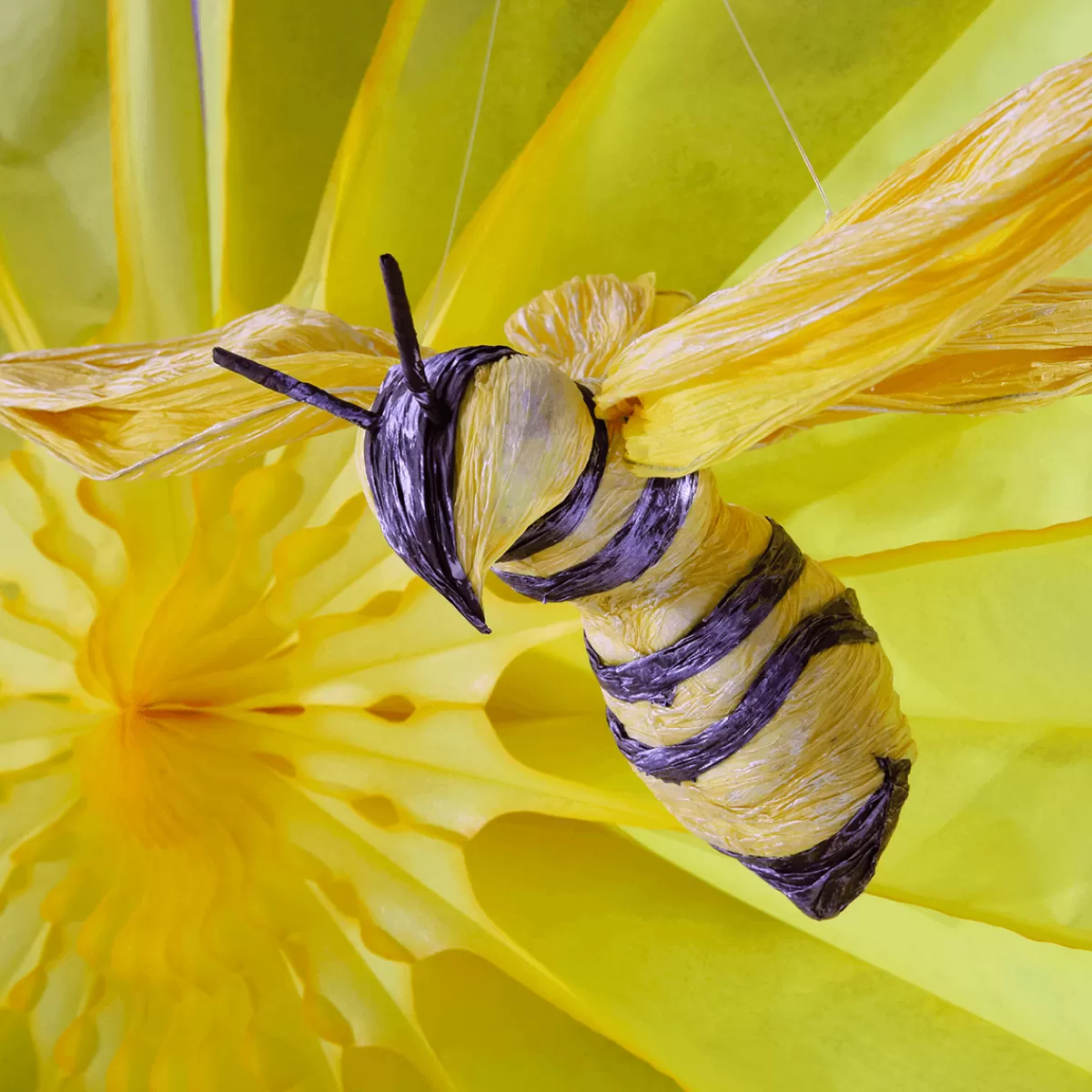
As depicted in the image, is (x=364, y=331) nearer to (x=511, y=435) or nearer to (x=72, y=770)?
(x=511, y=435)

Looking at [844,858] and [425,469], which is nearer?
[425,469]

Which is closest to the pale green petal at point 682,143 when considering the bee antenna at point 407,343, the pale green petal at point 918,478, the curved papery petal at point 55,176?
the pale green petal at point 918,478

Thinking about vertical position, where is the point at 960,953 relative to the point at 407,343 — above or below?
below

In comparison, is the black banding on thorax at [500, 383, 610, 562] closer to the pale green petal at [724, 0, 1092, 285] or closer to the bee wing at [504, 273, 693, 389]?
the bee wing at [504, 273, 693, 389]

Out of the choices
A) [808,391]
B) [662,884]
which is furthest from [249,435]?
[662,884]

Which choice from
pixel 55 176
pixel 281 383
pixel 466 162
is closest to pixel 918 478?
pixel 466 162

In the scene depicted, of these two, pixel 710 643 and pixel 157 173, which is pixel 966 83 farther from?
pixel 157 173

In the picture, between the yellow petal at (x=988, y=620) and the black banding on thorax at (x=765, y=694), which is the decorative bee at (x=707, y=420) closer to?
Answer: the black banding on thorax at (x=765, y=694)
